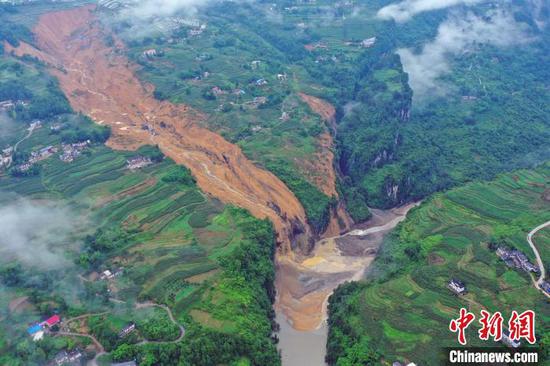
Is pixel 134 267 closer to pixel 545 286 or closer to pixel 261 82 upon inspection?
pixel 545 286

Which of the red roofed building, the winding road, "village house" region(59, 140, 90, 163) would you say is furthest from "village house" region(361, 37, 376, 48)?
the red roofed building

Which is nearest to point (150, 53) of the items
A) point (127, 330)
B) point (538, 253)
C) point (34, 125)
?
point (34, 125)

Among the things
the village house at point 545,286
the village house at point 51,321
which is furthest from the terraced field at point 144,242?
the village house at point 545,286

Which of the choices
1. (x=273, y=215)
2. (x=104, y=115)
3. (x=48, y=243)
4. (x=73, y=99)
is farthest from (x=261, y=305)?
(x=73, y=99)

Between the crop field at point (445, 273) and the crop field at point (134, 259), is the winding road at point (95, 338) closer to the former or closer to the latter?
the crop field at point (134, 259)

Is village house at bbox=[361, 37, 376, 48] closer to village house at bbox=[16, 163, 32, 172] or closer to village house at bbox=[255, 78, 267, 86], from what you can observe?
village house at bbox=[255, 78, 267, 86]

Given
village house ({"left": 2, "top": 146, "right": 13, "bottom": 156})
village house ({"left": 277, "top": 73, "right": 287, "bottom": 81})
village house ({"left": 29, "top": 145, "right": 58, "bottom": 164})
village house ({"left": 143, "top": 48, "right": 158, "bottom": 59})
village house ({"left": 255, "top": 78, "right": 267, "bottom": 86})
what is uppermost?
village house ({"left": 143, "top": 48, "right": 158, "bottom": 59})

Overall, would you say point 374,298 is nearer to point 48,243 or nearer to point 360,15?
point 48,243
